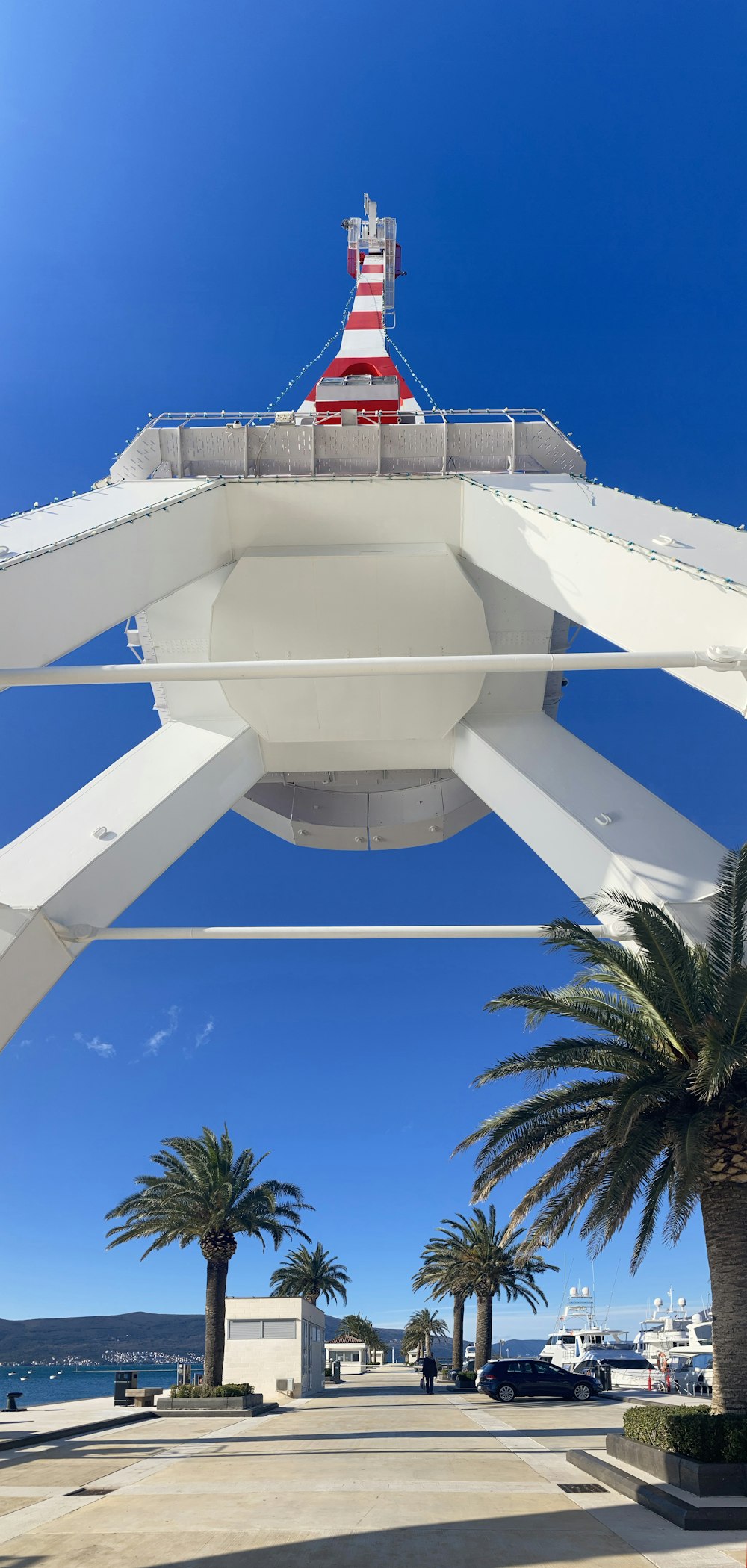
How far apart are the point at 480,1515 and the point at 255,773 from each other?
38.2 ft

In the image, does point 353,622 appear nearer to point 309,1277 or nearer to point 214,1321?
point 214,1321

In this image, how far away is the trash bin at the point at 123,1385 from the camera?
26.9m

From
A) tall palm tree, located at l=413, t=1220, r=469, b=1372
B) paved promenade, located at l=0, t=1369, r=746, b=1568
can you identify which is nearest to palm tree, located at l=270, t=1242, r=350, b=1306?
tall palm tree, located at l=413, t=1220, r=469, b=1372

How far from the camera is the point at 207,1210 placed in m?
26.6

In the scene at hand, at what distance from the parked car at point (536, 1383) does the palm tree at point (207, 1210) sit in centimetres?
720

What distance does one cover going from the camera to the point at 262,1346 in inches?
1239

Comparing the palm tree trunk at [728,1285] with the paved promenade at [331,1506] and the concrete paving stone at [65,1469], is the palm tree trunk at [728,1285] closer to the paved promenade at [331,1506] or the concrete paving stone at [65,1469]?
the paved promenade at [331,1506]

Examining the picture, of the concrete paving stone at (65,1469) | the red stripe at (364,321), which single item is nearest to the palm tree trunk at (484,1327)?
the concrete paving stone at (65,1469)

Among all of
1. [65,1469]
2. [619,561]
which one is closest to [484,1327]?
[65,1469]

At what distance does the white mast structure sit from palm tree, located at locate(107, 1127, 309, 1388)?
38.2 ft

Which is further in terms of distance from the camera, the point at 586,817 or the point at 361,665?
the point at 586,817

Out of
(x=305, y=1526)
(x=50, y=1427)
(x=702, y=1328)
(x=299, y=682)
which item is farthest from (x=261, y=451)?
(x=702, y=1328)

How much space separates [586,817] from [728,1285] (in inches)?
257

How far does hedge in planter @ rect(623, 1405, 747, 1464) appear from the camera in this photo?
1004 cm
